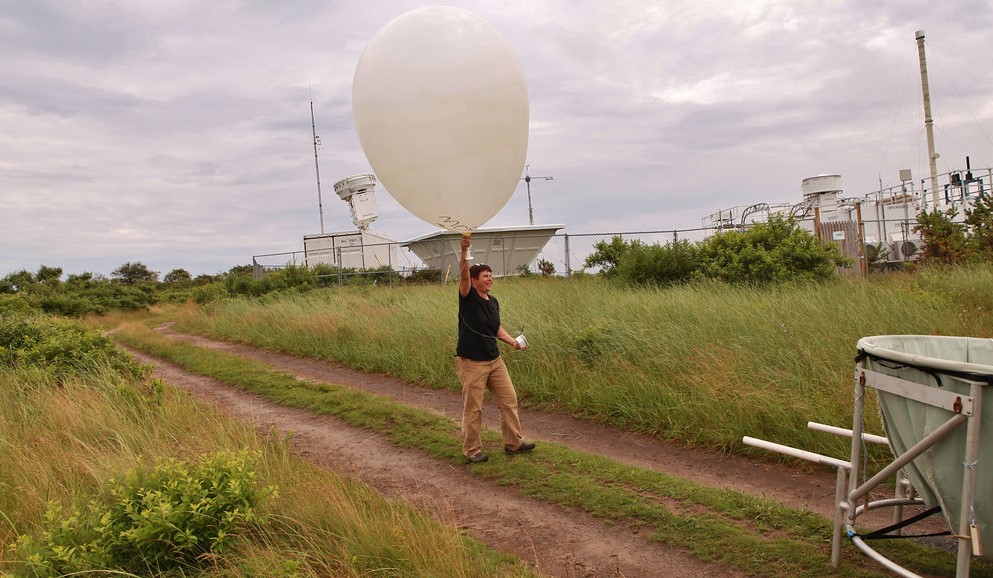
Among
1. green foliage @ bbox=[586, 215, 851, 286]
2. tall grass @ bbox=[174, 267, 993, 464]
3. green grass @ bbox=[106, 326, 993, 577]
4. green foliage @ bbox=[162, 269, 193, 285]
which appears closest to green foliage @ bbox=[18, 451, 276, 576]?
green grass @ bbox=[106, 326, 993, 577]

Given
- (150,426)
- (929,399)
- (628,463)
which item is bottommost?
(628,463)

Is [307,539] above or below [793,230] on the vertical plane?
below

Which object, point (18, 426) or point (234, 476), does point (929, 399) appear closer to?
point (234, 476)

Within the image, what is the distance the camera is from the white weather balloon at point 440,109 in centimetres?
470

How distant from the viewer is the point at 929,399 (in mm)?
3148

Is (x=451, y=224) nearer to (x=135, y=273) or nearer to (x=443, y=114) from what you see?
(x=443, y=114)

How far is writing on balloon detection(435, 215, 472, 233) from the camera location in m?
5.25

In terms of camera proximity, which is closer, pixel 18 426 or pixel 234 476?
pixel 234 476

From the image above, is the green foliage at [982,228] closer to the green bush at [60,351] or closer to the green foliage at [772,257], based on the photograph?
the green foliage at [772,257]

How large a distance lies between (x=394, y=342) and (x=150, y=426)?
6070 mm

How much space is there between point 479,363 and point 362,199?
28310mm

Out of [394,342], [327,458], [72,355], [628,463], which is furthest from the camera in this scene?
[394,342]

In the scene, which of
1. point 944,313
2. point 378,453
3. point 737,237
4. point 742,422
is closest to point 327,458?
point 378,453

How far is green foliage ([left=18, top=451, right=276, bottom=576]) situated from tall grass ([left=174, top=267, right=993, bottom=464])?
452cm
